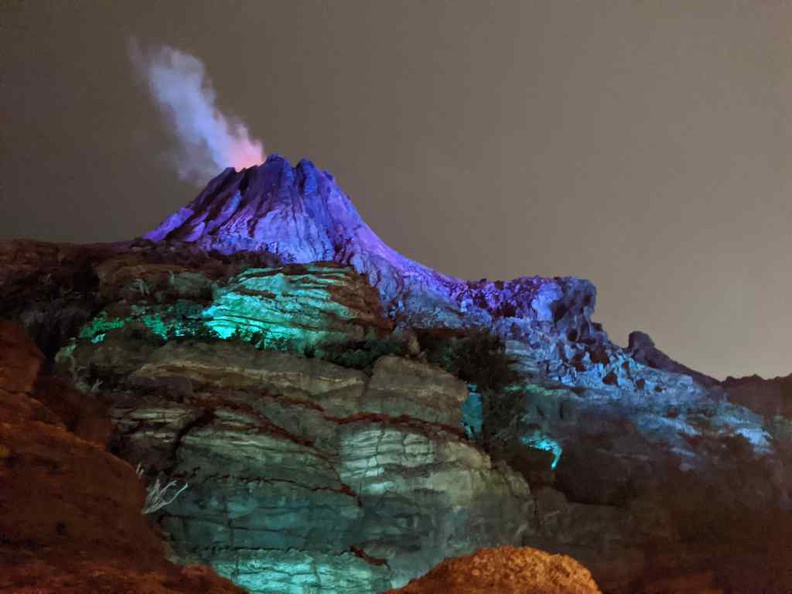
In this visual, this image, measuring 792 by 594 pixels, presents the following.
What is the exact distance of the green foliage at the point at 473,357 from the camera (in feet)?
117

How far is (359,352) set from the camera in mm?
25000

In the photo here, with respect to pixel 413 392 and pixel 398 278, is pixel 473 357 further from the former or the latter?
pixel 413 392

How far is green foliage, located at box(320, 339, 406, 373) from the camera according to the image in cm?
2475

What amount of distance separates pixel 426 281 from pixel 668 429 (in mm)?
21815

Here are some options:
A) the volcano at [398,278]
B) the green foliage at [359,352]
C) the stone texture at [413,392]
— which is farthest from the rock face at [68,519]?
the volcano at [398,278]

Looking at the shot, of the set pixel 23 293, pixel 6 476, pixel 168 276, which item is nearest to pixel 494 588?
pixel 6 476

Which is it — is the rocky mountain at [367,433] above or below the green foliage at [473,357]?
below

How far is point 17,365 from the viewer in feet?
55.0

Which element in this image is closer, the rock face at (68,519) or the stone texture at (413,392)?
the rock face at (68,519)

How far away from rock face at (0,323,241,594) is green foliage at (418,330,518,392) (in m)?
23.0

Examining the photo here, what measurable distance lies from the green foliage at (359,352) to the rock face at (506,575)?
12117 mm

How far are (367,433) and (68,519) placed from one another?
12.1 meters

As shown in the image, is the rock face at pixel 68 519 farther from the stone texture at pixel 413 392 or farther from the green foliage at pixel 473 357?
A: the green foliage at pixel 473 357

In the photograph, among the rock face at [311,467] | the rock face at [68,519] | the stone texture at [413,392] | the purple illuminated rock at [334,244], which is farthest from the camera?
the purple illuminated rock at [334,244]
